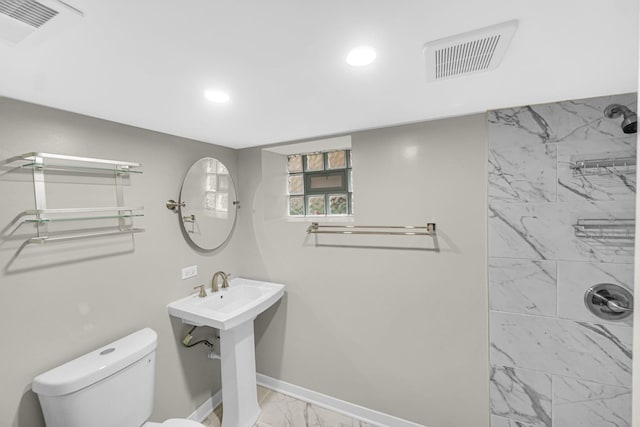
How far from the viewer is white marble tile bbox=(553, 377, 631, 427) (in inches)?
54.4

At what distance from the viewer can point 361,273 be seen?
1970mm

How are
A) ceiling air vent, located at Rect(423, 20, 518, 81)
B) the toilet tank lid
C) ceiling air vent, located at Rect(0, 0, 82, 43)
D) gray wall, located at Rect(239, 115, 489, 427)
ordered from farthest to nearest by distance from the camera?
gray wall, located at Rect(239, 115, 489, 427) → the toilet tank lid → ceiling air vent, located at Rect(423, 20, 518, 81) → ceiling air vent, located at Rect(0, 0, 82, 43)

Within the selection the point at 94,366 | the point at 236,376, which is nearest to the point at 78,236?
the point at 94,366

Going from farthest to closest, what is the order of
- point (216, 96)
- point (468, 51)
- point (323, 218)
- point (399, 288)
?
point (323, 218) < point (399, 288) < point (216, 96) < point (468, 51)

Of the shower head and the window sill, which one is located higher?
the shower head

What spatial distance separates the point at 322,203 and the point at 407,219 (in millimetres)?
884

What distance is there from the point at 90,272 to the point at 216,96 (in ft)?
3.91

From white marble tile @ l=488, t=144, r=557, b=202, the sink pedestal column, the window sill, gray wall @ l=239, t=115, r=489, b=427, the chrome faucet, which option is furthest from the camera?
the window sill

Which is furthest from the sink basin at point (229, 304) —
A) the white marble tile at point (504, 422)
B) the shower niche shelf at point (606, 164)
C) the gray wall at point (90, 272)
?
the shower niche shelf at point (606, 164)

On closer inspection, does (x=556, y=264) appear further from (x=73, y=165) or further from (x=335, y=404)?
(x=73, y=165)

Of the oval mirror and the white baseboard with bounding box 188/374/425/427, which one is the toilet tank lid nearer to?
the oval mirror

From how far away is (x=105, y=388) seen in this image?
130cm

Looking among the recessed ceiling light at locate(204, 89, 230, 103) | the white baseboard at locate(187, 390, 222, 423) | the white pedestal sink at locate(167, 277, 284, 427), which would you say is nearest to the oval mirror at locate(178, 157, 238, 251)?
the white pedestal sink at locate(167, 277, 284, 427)

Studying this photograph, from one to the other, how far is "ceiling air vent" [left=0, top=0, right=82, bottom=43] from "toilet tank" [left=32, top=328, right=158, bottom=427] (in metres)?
1.38
